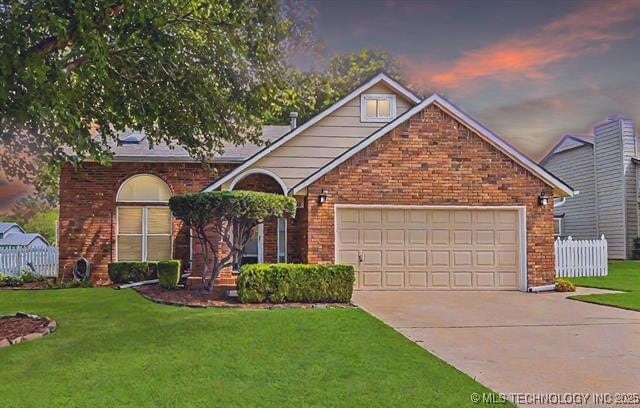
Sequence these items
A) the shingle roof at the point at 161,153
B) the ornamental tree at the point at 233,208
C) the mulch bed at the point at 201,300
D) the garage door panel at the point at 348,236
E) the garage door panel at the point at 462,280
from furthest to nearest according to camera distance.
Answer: the shingle roof at the point at 161,153 < the garage door panel at the point at 462,280 < the garage door panel at the point at 348,236 < the ornamental tree at the point at 233,208 < the mulch bed at the point at 201,300

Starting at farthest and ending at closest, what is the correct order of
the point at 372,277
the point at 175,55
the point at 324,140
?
the point at 324,140, the point at 372,277, the point at 175,55

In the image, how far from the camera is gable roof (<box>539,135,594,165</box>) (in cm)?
2776

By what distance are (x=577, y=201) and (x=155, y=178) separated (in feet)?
72.2

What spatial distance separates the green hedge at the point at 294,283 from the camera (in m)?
11.8

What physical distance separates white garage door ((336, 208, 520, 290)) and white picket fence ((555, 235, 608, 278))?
549cm

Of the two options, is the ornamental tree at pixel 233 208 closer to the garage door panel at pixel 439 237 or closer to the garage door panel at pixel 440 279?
the garage door panel at pixel 439 237

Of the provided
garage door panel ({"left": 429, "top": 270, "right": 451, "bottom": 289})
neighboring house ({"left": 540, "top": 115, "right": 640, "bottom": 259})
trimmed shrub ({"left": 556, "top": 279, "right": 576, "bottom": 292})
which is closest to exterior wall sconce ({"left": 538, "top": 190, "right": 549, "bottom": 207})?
trimmed shrub ({"left": 556, "top": 279, "right": 576, "bottom": 292})

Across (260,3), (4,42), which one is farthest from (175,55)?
(4,42)

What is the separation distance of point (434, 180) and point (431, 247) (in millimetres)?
1839

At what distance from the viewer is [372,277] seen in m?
14.6

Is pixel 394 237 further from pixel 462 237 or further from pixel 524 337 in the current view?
pixel 524 337

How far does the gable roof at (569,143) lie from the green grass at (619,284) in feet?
21.6

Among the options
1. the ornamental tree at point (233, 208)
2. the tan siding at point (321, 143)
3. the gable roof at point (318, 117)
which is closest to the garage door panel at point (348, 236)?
the ornamental tree at point (233, 208)

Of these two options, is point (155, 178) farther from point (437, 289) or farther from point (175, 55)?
point (437, 289)
